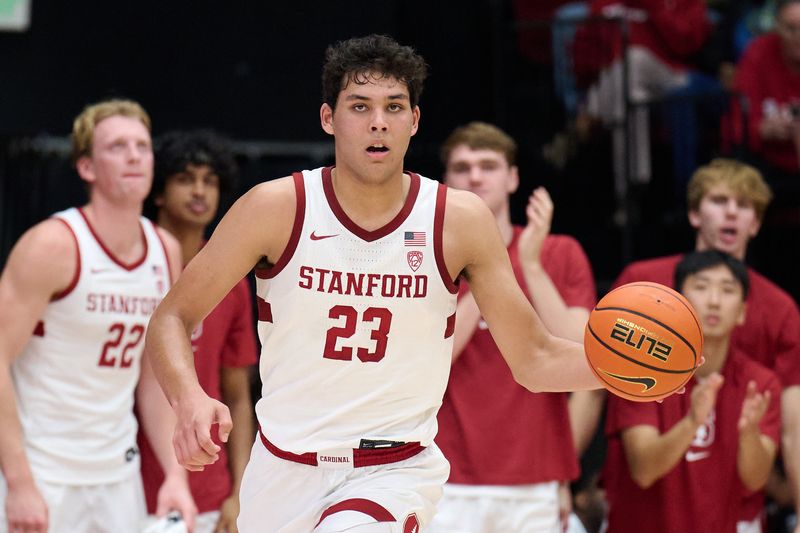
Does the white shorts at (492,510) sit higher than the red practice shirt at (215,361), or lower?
lower

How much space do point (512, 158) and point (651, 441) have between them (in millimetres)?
1502

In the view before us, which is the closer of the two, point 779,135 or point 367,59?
point 367,59

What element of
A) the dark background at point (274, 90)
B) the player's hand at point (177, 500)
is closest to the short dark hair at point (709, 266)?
the dark background at point (274, 90)

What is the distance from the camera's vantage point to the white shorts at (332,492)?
13.6ft

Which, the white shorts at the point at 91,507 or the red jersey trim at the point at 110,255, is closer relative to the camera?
the white shorts at the point at 91,507

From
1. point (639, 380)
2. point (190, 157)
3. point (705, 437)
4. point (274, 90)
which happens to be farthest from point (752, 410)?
point (274, 90)

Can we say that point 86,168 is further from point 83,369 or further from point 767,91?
point 767,91

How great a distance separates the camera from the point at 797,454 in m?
6.07

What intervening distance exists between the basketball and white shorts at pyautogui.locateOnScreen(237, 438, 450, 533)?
0.71 meters

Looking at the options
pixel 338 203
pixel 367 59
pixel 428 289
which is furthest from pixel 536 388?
pixel 367 59

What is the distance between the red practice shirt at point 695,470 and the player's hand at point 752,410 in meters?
0.27

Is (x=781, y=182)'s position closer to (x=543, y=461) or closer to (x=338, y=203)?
(x=543, y=461)

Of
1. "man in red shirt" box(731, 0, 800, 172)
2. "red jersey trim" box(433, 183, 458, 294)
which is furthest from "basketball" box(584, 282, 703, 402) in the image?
"man in red shirt" box(731, 0, 800, 172)

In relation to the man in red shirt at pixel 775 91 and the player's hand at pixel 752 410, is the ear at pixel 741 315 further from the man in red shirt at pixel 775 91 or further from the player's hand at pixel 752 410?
the man in red shirt at pixel 775 91
